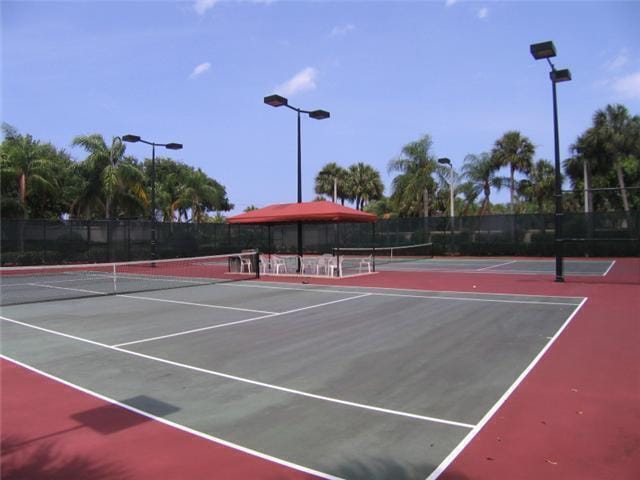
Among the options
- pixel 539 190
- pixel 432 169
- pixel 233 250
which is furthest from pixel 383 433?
pixel 539 190

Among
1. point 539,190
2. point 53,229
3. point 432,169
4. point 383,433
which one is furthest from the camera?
point 539,190

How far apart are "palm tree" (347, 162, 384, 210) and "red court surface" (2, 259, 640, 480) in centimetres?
5526

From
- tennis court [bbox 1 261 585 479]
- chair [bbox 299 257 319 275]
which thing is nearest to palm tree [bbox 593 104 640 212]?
chair [bbox 299 257 319 275]

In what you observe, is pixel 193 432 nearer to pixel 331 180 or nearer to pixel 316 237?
pixel 316 237

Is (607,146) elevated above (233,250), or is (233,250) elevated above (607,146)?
(607,146)

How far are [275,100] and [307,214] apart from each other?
452 centimetres

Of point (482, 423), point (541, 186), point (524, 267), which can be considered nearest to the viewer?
point (482, 423)

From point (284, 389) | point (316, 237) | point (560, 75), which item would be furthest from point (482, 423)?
point (316, 237)

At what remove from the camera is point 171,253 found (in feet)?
101

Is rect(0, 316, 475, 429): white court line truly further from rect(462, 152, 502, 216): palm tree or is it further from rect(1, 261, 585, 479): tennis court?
rect(462, 152, 502, 216): palm tree

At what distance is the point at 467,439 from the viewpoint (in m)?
4.28

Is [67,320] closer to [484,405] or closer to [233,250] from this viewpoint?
[484,405]

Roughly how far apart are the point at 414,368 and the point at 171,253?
26415mm

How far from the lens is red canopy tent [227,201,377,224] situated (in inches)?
781
